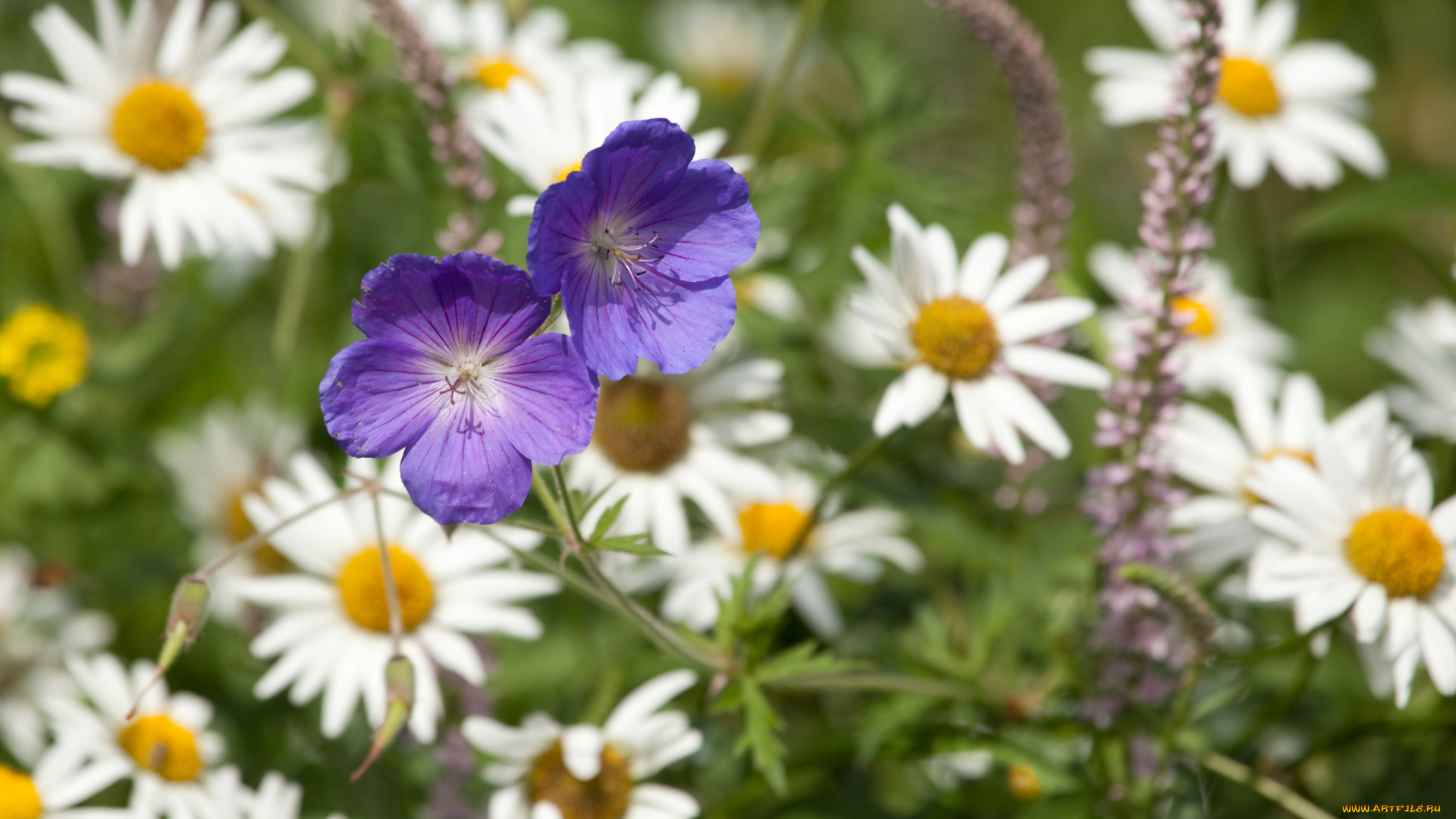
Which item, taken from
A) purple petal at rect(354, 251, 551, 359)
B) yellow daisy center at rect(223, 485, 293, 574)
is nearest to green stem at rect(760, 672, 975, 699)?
purple petal at rect(354, 251, 551, 359)

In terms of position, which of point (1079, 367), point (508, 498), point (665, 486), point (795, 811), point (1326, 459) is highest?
point (508, 498)

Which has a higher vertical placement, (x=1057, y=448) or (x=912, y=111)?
(x=912, y=111)

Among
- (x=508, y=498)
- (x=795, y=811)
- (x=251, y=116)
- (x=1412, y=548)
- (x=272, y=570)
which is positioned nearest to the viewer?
(x=508, y=498)

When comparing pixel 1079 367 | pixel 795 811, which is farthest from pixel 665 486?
pixel 1079 367

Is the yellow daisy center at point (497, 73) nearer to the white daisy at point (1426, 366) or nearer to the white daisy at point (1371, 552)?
the white daisy at point (1371, 552)

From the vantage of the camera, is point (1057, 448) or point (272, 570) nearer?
point (1057, 448)

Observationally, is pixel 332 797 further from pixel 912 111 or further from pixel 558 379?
pixel 912 111

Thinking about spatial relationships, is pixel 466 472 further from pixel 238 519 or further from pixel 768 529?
pixel 238 519

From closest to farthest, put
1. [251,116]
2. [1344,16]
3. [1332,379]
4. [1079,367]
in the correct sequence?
1. [1079,367]
2. [251,116]
3. [1332,379]
4. [1344,16]

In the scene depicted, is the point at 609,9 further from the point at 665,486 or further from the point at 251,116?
the point at 665,486
